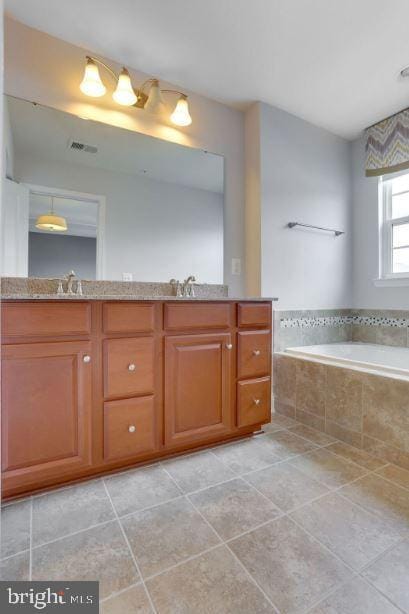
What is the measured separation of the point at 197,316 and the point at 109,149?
123cm

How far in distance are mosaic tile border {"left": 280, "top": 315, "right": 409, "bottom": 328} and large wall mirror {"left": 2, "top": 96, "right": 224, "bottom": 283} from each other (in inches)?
29.4

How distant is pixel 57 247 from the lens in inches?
69.4

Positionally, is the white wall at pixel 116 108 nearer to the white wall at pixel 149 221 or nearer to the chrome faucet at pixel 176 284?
the white wall at pixel 149 221

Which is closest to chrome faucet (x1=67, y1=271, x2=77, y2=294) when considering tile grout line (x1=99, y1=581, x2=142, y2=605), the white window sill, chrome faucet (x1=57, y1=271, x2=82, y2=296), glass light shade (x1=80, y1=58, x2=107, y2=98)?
chrome faucet (x1=57, y1=271, x2=82, y2=296)

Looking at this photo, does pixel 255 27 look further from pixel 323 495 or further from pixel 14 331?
pixel 323 495

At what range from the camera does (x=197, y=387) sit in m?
1.69

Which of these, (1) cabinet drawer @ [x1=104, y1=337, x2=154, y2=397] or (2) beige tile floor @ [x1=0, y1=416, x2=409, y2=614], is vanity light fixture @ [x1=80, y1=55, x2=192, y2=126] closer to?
(1) cabinet drawer @ [x1=104, y1=337, x2=154, y2=397]

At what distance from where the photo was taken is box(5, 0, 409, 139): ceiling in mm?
1624

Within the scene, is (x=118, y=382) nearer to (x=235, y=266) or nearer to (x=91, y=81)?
(x=235, y=266)

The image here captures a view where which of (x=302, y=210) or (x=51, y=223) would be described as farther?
(x=302, y=210)

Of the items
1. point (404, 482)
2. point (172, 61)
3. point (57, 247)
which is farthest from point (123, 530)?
point (172, 61)

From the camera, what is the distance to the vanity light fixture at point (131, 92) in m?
1.78

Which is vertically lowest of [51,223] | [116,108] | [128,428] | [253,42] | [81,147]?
[128,428]

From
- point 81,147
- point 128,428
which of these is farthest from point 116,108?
point 128,428
